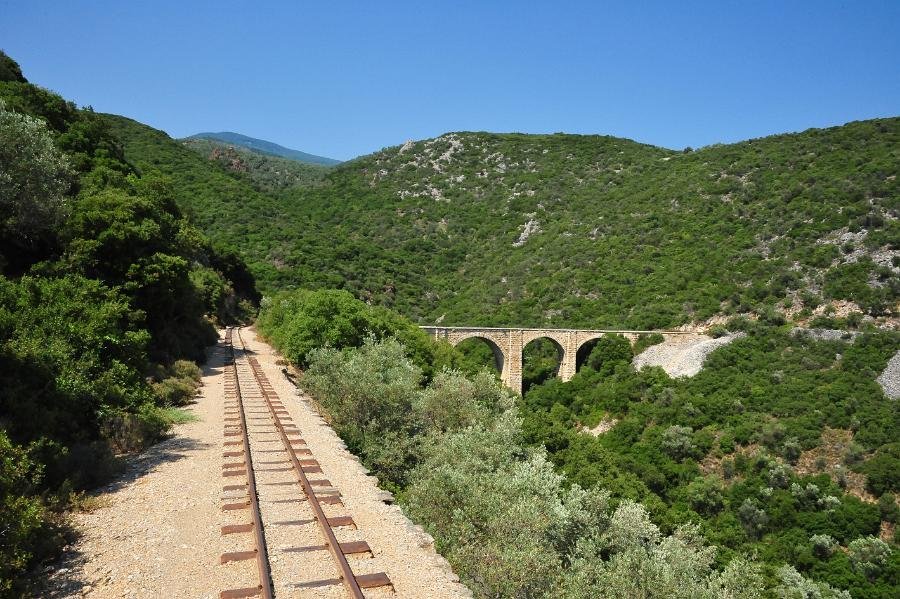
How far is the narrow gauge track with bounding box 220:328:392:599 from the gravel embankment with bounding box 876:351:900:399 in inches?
1090

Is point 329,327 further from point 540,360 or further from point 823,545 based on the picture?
point 540,360

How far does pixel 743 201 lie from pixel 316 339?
137 feet

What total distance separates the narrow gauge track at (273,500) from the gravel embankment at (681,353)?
26616 mm

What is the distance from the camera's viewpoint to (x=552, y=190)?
2724 inches

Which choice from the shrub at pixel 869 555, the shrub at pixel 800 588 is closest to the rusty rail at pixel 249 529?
the shrub at pixel 800 588

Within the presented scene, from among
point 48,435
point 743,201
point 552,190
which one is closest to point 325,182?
point 552,190

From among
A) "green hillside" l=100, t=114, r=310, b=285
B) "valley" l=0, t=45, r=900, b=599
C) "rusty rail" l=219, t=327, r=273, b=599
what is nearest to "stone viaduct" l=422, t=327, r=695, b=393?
"valley" l=0, t=45, r=900, b=599

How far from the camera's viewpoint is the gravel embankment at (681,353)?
33.1 metres

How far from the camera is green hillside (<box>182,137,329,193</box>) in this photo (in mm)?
81125

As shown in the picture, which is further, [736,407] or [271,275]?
[271,275]

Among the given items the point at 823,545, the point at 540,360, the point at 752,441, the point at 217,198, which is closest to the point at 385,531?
the point at 823,545

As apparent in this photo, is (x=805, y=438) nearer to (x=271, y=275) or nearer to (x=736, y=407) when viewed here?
(x=736, y=407)

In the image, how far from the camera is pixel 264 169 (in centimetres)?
9731

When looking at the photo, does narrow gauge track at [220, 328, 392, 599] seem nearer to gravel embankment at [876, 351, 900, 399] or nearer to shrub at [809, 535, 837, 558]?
shrub at [809, 535, 837, 558]
